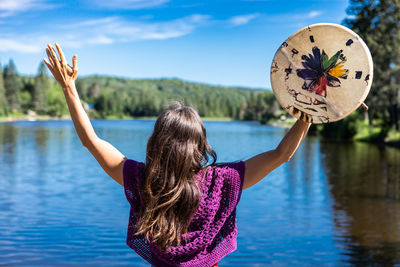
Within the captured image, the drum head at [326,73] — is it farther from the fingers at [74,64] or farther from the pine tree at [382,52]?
the pine tree at [382,52]

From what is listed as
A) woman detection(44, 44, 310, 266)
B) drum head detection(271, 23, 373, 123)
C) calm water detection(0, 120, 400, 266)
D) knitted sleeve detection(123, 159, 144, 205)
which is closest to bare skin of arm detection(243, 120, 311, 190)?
woman detection(44, 44, 310, 266)

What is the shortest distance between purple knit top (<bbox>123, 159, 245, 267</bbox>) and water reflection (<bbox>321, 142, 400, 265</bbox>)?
6.91 m

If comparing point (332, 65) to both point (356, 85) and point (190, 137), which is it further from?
point (190, 137)

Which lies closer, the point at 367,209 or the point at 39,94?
the point at 367,209

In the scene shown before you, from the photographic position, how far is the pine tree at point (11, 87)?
12525 centimetres

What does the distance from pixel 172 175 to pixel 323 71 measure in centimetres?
95

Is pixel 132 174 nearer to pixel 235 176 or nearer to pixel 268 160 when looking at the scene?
pixel 235 176

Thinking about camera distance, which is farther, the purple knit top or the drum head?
the drum head

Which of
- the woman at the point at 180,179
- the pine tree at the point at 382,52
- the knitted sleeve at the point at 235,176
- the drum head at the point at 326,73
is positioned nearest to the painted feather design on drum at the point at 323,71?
the drum head at the point at 326,73

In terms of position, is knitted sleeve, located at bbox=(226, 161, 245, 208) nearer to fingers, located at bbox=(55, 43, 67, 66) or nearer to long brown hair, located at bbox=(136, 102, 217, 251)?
long brown hair, located at bbox=(136, 102, 217, 251)

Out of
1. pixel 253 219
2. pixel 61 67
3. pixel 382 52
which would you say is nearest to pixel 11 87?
pixel 382 52

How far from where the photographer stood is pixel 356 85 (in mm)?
2297

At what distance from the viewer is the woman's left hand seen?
7.23 ft

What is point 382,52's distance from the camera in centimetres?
3638
